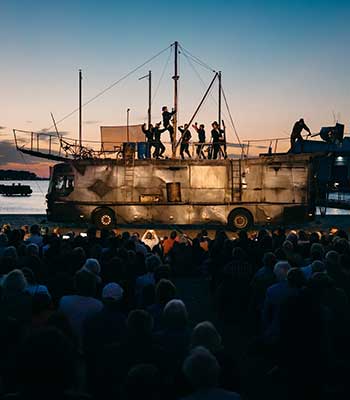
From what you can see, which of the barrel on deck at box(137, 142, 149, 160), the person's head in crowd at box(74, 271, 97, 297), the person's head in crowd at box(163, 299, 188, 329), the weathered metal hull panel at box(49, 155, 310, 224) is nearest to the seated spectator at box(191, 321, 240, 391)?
the person's head in crowd at box(163, 299, 188, 329)

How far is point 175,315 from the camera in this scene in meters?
5.20

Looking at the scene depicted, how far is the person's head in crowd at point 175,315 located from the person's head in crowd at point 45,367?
2.32m

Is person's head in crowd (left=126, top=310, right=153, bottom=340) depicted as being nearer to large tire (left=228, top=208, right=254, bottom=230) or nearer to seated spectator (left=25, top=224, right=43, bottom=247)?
seated spectator (left=25, top=224, right=43, bottom=247)

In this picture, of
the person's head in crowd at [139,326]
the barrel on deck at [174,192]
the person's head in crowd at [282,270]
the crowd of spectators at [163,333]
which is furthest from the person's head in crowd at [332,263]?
the barrel on deck at [174,192]

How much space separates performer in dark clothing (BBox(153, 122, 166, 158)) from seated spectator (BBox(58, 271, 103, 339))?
19.8m

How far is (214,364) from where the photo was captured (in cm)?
365

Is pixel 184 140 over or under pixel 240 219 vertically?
over

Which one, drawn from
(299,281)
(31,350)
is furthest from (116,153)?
(31,350)

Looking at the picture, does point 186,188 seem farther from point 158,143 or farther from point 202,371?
point 202,371

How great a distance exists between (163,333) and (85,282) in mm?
1520

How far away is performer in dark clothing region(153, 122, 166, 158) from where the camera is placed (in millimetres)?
25844

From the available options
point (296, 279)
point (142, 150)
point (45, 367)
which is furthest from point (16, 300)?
point (142, 150)

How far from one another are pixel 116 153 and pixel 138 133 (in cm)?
300

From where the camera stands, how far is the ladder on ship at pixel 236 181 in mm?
25156
